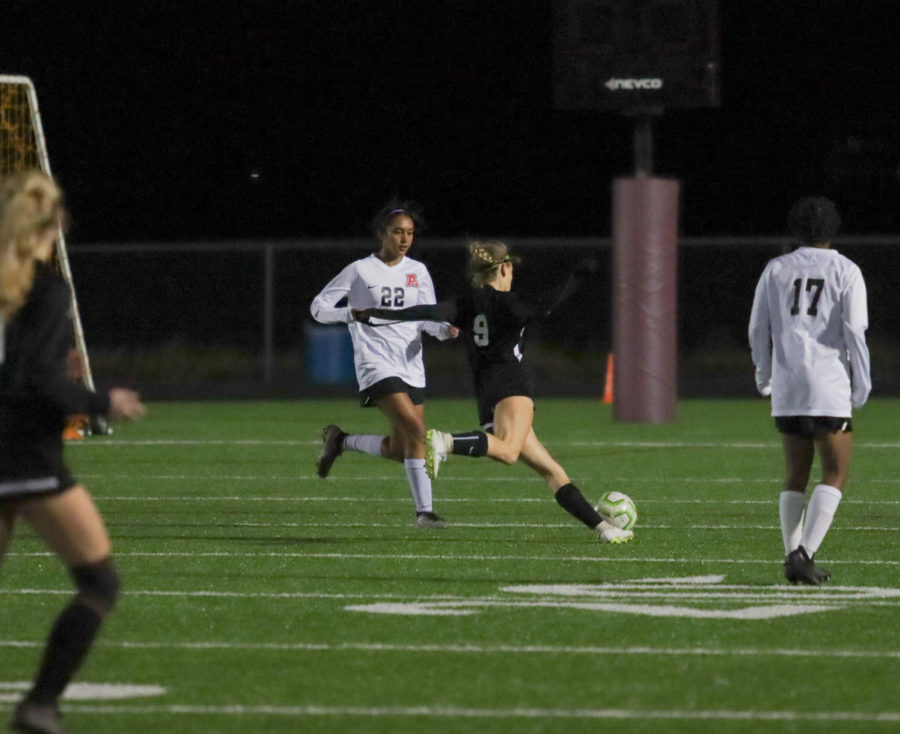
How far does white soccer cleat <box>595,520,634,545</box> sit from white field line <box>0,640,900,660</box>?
387 cm

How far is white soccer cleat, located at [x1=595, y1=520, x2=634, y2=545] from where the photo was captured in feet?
40.4

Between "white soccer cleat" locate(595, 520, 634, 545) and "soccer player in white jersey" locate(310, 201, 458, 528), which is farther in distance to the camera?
"soccer player in white jersey" locate(310, 201, 458, 528)

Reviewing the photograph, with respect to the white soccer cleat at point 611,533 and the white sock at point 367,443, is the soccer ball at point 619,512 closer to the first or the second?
the white soccer cleat at point 611,533

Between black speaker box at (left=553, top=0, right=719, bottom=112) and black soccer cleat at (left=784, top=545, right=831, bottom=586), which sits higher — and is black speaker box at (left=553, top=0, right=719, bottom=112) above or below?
above

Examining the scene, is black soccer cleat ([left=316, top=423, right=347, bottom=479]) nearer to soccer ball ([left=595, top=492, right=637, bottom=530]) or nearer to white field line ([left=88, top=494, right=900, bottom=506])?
white field line ([left=88, top=494, right=900, bottom=506])

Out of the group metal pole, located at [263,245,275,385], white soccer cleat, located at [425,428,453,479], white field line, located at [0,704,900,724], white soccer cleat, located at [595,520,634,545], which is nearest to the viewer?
white field line, located at [0,704,900,724]

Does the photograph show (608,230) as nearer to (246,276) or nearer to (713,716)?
(246,276)

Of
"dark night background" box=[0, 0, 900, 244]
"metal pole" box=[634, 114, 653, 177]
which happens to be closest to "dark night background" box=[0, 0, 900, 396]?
"dark night background" box=[0, 0, 900, 244]

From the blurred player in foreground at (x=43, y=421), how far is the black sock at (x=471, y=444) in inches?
229

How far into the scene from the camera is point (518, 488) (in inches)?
653

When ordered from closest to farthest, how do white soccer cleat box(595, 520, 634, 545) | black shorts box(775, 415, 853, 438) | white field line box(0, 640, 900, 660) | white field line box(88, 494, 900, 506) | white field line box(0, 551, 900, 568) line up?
white field line box(0, 640, 900, 660) < black shorts box(775, 415, 853, 438) < white field line box(0, 551, 900, 568) < white soccer cleat box(595, 520, 634, 545) < white field line box(88, 494, 900, 506)

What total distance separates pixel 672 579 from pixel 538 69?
3620 cm

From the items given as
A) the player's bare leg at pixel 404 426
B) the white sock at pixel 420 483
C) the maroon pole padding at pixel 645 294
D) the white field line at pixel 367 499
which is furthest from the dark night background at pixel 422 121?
the white sock at pixel 420 483

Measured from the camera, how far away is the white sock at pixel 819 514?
1019 centimetres
